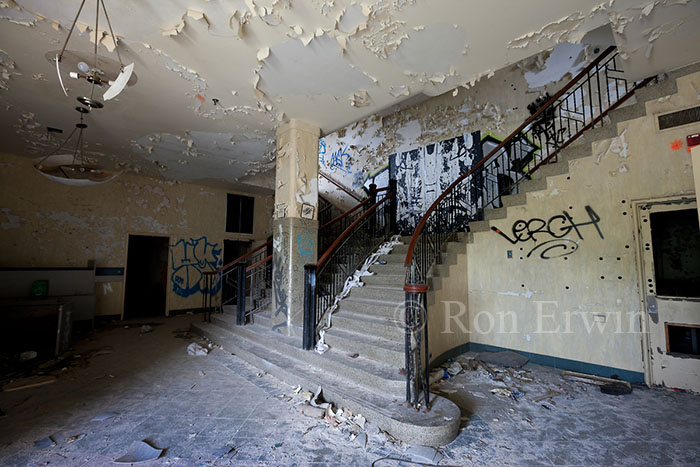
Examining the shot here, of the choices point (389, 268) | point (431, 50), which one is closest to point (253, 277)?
point (389, 268)

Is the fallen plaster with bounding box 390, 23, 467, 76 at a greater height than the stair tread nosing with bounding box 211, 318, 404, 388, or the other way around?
the fallen plaster with bounding box 390, 23, 467, 76

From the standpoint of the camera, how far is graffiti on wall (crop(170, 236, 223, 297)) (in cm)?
777

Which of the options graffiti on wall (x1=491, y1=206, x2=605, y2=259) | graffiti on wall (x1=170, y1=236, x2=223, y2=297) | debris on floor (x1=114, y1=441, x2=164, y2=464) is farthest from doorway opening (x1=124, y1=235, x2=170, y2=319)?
graffiti on wall (x1=491, y1=206, x2=605, y2=259)

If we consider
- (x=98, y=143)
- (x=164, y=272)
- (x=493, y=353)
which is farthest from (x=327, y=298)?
(x=164, y=272)

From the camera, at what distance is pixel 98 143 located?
5352 millimetres

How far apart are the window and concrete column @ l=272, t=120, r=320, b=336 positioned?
4654 mm

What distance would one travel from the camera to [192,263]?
A: 800cm

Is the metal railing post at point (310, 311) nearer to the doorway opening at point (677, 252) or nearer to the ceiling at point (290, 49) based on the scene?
the ceiling at point (290, 49)

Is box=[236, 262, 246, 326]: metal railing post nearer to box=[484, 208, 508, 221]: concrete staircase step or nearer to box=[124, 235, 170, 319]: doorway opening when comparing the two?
box=[124, 235, 170, 319]: doorway opening

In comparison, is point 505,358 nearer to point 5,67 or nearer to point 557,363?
point 557,363

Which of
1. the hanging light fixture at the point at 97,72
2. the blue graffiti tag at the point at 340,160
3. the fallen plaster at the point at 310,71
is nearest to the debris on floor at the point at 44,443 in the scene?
the hanging light fixture at the point at 97,72

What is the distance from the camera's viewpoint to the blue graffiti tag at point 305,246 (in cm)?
450

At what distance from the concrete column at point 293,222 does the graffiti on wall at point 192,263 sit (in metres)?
3.95

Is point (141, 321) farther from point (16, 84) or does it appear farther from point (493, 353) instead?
point (493, 353)
